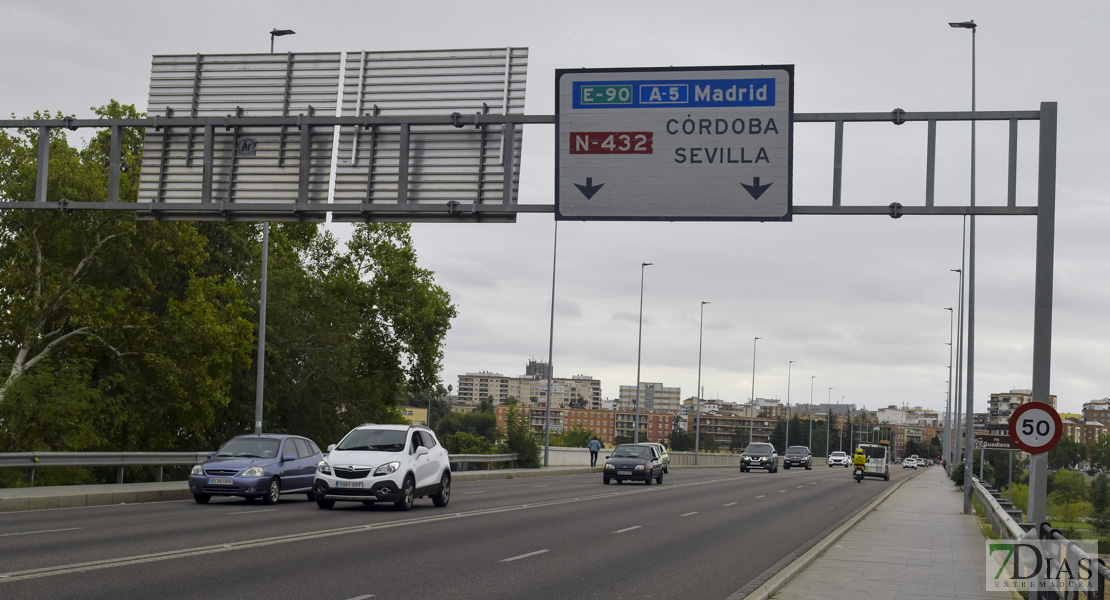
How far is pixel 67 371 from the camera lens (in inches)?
1394

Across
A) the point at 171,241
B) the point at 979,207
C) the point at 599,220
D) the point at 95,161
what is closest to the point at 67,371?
the point at 171,241

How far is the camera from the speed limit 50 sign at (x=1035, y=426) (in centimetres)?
1272

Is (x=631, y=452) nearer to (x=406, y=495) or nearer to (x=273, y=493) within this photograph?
(x=273, y=493)

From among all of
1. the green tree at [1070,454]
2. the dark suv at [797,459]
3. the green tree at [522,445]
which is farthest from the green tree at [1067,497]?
the green tree at [1070,454]

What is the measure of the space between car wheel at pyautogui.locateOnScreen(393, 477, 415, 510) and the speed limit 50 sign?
12.9m

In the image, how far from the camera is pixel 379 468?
869 inches

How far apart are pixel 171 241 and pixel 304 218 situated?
20172 mm

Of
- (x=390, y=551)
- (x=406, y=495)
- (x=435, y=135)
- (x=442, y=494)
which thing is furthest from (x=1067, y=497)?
(x=390, y=551)

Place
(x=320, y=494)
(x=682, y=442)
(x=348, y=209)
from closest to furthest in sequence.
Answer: (x=348, y=209), (x=320, y=494), (x=682, y=442)

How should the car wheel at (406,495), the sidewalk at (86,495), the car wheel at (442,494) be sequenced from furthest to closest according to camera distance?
1. the car wheel at (442,494)
2. the car wheel at (406,495)
3. the sidewalk at (86,495)

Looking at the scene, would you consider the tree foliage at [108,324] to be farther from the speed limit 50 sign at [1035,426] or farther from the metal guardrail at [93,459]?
the speed limit 50 sign at [1035,426]

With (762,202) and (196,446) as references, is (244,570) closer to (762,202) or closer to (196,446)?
(762,202)

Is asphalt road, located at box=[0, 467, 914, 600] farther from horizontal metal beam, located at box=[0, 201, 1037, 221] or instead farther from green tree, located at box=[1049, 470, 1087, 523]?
green tree, located at box=[1049, 470, 1087, 523]

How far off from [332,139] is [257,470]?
8.06 metres
